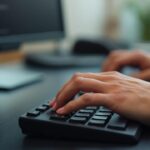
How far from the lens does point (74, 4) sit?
7.57 feet

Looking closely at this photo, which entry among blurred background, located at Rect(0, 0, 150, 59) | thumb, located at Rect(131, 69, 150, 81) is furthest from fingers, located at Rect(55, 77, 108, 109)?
blurred background, located at Rect(0, 0, 150, 59)

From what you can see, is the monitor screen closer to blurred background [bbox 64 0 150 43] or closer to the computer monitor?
the computer monitor

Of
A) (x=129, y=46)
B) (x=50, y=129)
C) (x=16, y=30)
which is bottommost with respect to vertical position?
(x=129, y=46)

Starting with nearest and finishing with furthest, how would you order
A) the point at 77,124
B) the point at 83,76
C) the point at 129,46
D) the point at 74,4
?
the point at 77,124 → the point at 83,76 → the point at 129,46 → the point at 74,4

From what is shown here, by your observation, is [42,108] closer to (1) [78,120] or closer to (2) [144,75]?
(1) [78,120]

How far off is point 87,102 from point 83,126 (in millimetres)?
57

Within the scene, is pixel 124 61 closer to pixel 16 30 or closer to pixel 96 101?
pixel 16 30

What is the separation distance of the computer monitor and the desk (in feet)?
0.58

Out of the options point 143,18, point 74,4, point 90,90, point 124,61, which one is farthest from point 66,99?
point 143,18

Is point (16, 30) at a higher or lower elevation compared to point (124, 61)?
higher

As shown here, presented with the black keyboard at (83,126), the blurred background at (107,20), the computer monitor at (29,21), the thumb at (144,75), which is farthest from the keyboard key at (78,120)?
the blurred background at (107,20)

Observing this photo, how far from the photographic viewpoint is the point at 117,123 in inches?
21.5

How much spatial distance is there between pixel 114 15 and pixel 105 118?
2.25 metres

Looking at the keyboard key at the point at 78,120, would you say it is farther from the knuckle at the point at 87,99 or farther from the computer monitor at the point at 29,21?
the computer monitor at the point at 29,21
